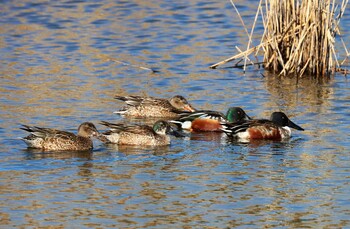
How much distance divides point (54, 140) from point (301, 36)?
591cm

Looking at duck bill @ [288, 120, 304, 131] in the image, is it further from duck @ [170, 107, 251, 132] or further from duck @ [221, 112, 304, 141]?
duck @ [170, 107, 251, 132]

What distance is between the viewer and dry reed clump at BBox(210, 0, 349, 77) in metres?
17.6

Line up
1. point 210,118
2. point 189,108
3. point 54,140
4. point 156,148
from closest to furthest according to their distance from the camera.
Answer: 1. point 54,140
2. point 156,148
3. point 210,118
4. point 189,108

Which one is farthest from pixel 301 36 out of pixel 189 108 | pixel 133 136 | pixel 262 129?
pixel 133 136

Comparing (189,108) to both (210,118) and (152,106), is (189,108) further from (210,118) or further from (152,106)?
(210,118)

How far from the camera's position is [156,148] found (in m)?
13.5

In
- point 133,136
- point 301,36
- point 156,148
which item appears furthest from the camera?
point 301,36

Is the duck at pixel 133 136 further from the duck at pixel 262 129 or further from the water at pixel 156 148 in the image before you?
the duck at pixel 262 129

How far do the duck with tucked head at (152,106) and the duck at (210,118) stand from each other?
792 millimetres

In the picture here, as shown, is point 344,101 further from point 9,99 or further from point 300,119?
point 9,99

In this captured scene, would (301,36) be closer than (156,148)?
No

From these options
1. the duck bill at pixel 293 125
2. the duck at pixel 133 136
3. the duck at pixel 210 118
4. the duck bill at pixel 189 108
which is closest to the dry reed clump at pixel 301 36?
the duck bill at pixel 189 108

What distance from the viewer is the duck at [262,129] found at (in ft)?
46.2

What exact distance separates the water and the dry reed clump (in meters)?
0.34
